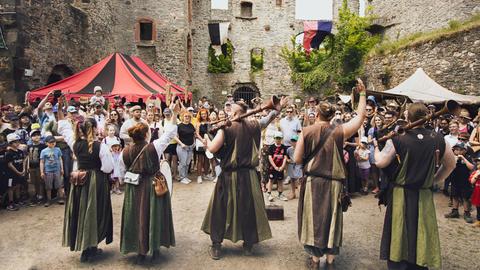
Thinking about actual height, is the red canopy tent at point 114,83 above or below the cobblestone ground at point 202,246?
above

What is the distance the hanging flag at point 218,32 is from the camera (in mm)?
21375

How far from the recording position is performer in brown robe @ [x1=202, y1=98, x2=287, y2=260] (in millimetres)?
4207

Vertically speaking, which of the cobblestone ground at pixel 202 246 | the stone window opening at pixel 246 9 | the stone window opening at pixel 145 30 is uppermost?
the stone window opening at pixel 246 9

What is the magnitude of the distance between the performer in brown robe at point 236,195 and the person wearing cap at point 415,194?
1430 mm

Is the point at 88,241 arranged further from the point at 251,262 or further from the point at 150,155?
the point at 251,262

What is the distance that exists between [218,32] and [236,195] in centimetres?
1865

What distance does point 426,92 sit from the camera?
11.2 metres

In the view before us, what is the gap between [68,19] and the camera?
13.3 m

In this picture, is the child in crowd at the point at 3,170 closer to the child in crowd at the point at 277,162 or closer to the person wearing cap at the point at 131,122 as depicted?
the person wearing cap at the point at 131,122

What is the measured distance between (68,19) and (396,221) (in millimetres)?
13664

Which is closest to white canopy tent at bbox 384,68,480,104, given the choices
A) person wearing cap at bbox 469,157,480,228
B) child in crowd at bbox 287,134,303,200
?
child in crowd at bbox 287,134,303,200

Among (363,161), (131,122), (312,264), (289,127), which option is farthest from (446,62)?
(312,264)

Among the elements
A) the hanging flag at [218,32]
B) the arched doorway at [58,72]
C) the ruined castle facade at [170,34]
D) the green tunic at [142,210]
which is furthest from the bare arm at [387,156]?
the hanging flag at [218,32]

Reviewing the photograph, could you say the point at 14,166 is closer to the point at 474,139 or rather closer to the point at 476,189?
the point at 476,189
